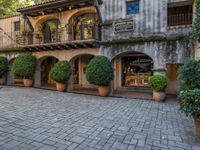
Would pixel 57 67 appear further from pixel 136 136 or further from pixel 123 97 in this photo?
pixel 136 136

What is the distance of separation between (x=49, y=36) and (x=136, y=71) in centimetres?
769

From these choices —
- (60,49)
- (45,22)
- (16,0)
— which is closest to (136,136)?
(60,49)

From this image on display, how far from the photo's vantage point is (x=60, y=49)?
1365 cm

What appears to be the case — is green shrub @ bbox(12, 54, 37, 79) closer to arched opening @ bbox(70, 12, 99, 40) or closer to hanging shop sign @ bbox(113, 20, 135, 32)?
arched opening @ bbox(70, 12, 99, 40)

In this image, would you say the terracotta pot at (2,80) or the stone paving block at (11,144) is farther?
the terracotta pot at (2,80)

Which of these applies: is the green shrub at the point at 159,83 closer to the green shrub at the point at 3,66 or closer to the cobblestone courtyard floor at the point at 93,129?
the cobblestone courtyard floor at the point at 93,129

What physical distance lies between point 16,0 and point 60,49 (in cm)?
Result: 1152

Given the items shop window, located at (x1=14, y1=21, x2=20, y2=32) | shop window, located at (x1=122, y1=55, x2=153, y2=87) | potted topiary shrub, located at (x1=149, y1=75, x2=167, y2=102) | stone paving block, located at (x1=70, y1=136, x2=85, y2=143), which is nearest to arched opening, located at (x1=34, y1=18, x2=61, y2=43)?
shop window, located at (x1=14, y1=21, x2=20, y2=32)

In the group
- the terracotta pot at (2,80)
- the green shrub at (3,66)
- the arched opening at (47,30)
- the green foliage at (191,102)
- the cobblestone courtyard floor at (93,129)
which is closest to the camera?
the cobblestone courtyard floor at (93,129)

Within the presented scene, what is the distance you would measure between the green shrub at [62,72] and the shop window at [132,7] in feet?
17.5

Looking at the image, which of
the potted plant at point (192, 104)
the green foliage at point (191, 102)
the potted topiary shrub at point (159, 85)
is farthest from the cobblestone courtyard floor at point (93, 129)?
the potted topiary shrub at point (159, 85)

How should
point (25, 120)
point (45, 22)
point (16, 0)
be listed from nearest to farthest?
point (25, 120) → point (45, 22) → point (16, 0)

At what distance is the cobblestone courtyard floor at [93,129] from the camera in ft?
14.8

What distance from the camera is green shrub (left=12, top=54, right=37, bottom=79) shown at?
13.9m
